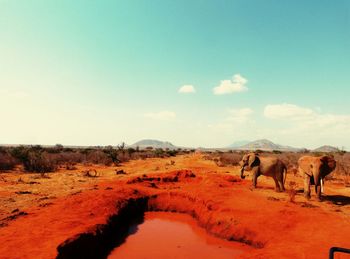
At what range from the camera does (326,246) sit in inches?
273

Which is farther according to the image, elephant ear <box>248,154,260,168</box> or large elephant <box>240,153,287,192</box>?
elephant ear <box>248,154,260,168</box>

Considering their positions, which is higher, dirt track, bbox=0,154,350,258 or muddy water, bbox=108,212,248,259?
dirt track, bbox=0,154,350,258

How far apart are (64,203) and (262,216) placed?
6.75 metres

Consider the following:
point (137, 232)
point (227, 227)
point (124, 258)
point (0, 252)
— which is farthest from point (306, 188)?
point (0, 252)

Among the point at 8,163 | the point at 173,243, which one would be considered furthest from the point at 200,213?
the point at 8,163

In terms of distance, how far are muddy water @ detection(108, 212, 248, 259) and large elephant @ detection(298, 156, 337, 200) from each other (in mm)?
4651

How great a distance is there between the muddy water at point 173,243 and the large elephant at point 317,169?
465 cm

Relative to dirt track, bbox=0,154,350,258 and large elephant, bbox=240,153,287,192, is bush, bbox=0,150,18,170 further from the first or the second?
large elephant, bbox=240,153,287,192

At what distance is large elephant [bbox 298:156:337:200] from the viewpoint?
37.3ft

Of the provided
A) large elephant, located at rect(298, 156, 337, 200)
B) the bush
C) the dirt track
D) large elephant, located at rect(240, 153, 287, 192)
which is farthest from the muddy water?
the bush

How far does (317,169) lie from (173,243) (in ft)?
20.2

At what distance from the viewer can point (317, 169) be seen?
11312mm

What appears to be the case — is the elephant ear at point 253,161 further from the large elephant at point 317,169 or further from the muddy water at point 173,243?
the muddy water at point 173,243

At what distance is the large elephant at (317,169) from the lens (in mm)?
11359
